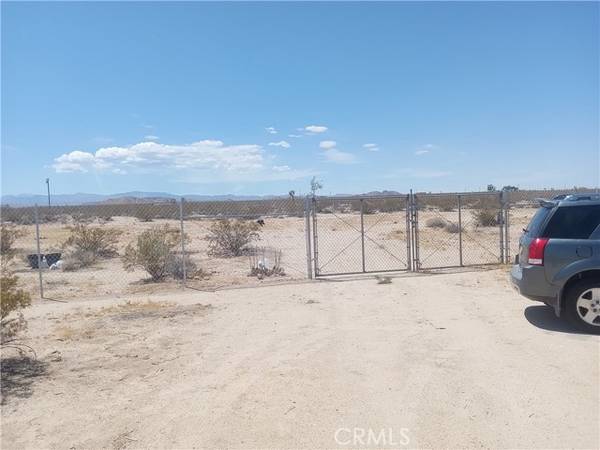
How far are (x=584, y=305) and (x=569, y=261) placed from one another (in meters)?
0.65

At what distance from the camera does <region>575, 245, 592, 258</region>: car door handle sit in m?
7.29

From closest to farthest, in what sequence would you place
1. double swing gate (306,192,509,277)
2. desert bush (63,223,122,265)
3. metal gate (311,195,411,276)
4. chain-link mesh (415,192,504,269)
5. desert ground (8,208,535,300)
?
desert ground (8,208,535,300) → metal gate (311,195,411,276) → double swing gate (306,192,509,277) → chain-link mesh (415,192,504,269) → desert bush (63,223,122,265)

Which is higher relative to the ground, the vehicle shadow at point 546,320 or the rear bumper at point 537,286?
the rear bumper at point 537,286

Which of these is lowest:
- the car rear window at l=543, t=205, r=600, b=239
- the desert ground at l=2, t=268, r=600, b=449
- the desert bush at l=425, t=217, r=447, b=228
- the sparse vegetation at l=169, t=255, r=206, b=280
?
the desert ground at l=2, t=268, r=600, b=449

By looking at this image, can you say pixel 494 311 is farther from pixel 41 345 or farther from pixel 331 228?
pixel 331 228

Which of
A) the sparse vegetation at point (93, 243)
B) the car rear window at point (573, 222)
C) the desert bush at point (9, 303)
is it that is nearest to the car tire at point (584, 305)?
the car rear window at point (573, 222)

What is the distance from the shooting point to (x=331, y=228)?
116 ft

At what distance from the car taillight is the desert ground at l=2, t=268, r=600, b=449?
38.8 inches

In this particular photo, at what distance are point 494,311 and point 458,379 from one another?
11.9ft

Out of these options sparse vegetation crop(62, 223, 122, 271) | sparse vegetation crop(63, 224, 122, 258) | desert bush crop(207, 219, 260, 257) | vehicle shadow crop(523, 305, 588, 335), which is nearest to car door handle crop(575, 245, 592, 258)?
vehicle shadow crop(523, 305, 588, 335)

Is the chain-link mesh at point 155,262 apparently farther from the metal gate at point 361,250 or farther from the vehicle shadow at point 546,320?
the vehicle shadow at point 546,320
